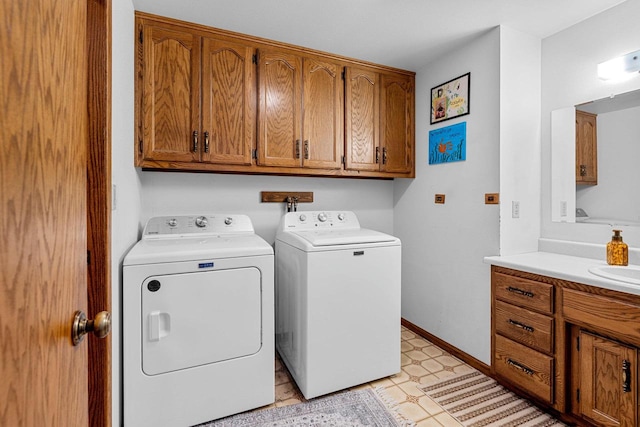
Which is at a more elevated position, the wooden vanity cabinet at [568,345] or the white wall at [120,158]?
the white wall at [120,158]

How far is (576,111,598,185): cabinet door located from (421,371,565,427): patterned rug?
1.47 meters

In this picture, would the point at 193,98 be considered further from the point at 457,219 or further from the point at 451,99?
the point at 457,219

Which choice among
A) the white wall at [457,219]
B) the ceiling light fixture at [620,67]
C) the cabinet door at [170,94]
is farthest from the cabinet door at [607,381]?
the cabinet door at [170,94]

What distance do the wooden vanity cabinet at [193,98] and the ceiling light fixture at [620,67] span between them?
225 cm

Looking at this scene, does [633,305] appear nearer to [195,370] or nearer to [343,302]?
[343,302]

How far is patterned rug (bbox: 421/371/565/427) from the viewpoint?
1711 millimetres

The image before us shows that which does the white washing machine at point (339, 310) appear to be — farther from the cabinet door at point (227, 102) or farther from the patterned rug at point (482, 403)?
the cabinet door at point (227, 102)

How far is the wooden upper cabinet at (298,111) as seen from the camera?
2.26 m

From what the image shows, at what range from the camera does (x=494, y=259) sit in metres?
2.04

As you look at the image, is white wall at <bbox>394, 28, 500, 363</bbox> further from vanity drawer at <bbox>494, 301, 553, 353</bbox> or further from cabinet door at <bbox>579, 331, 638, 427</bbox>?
cabinet door at <bbox>579, 331, 638, 427</bbox>

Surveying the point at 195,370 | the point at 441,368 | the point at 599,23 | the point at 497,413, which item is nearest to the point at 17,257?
the point at 195,370

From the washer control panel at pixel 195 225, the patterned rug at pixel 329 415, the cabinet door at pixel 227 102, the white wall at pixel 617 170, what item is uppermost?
the cabinet door at pixel 227 102

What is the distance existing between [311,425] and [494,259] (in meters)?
1.51

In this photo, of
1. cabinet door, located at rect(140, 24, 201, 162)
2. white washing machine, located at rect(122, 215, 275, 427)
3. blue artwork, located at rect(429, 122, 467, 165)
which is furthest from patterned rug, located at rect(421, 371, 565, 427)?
cabinet door, located at rect(140, 24, 201, 162)
